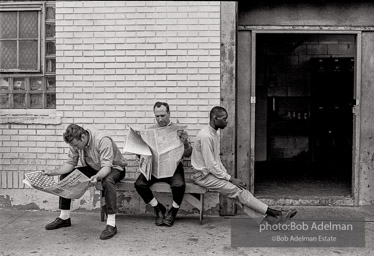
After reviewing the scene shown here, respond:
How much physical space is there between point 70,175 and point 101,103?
1.24 meters

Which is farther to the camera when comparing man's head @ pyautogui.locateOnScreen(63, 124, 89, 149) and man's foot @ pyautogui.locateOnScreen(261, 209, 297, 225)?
man's foot @ pyautogui.locateOnScreen(261, 209, 297, 225)

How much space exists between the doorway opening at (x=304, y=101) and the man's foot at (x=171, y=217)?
17.1 ft

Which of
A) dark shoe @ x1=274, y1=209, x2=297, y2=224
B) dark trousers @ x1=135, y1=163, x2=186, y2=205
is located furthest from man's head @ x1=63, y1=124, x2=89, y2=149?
dark shoe @ x1=274, y1=209, x2=297, y2=224

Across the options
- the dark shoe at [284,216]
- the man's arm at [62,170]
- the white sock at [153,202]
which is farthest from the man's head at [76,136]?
the dark shoe at [284,216]

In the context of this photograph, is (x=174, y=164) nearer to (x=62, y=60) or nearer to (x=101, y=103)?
(x=101, y=103)

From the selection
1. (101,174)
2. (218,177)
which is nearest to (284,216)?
(218,177)

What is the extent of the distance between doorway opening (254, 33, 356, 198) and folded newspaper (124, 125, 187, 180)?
5331 millimetres

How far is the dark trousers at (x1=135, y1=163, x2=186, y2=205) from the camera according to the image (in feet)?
17.5

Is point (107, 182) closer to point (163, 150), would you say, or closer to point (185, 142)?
point (163, 150)

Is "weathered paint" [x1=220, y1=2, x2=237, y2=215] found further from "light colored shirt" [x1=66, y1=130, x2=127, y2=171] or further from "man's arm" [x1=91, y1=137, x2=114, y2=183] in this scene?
"man's arm" [x1=91, y1=137, x2=114, y2=183]

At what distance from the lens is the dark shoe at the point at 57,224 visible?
530 cm

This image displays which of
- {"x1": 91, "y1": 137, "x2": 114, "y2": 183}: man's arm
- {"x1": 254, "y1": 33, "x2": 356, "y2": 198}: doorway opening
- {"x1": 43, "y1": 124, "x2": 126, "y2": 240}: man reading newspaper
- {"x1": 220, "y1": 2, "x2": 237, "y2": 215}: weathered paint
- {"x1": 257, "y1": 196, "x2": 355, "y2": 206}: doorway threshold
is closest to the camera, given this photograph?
{"x1": 43, "y1": 124, "x2": 126, "y2": 240}: man reading newspaper

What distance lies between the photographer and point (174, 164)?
5.45 m

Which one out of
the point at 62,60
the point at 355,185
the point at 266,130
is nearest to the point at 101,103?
the point at 62,60
